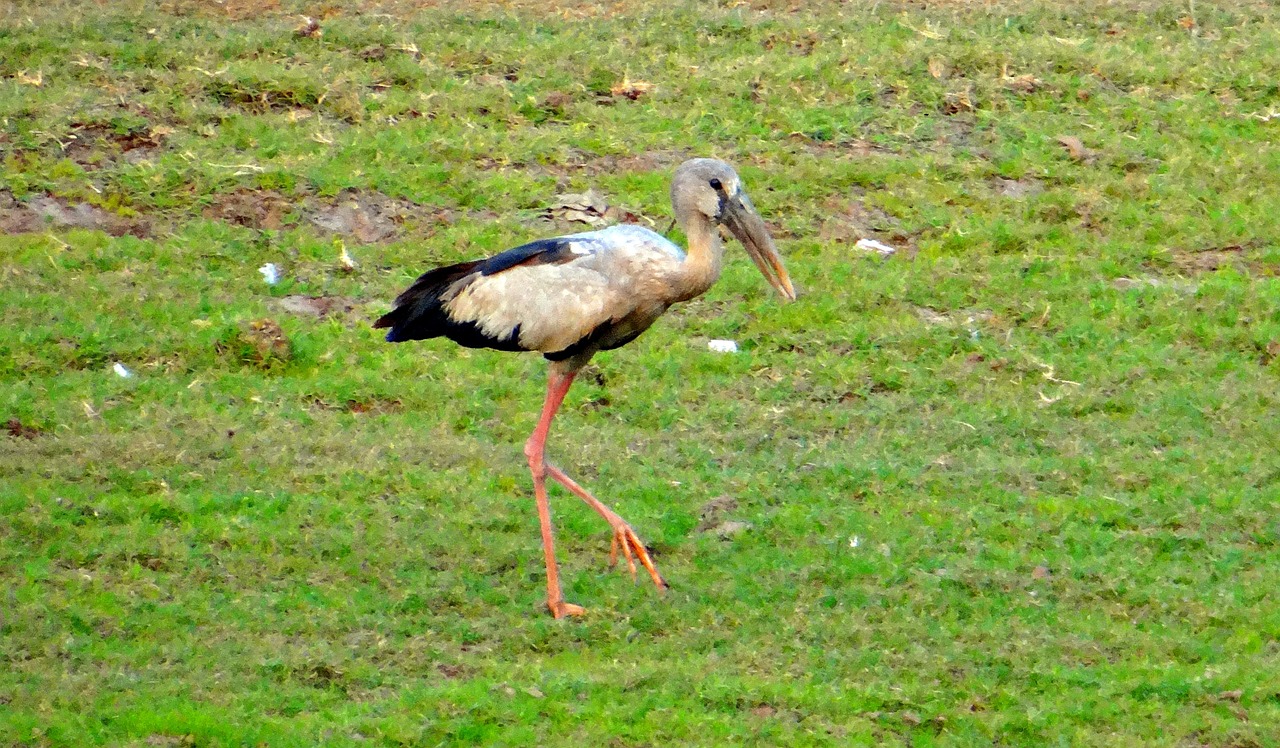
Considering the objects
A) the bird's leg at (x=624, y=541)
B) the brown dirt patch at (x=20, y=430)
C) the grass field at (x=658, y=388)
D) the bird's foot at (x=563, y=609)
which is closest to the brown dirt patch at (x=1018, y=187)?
the grass field at (x=658, y=388)

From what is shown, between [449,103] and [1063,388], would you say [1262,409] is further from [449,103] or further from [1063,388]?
[449,103]

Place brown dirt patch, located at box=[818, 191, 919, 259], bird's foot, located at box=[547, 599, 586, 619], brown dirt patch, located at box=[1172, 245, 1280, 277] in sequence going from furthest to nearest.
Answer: brown dirt patch, located at box=[818, 191, 919, 259], brown dirt patch, located at box=[1172, 245, 1280, 277], bird's foot, located at box=[547, 599, 586, 619]

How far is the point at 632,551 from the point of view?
6.93 meters

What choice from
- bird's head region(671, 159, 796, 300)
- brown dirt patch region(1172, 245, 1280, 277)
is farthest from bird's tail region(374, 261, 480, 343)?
brown dirt patch region(1172, 245, 1280, 277)

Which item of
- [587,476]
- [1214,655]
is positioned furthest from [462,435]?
[1214,655]

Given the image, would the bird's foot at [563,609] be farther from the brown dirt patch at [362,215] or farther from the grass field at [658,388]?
the brown dirt patch at [362,215]

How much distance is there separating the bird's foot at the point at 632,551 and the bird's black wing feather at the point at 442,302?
2.74ft

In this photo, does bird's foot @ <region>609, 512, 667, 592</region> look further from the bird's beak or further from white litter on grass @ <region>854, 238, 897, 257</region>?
white litter on grass @ <region>854, 238, 897, 257</region>

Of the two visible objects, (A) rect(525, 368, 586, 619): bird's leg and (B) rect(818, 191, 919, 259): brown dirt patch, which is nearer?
(A) rect(525, 368, 586, 619): bird's leg

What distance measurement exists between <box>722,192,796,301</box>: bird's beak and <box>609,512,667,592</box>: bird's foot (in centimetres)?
110

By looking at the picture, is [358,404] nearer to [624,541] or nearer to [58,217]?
[624,541]

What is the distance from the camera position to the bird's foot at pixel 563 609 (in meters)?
6.57

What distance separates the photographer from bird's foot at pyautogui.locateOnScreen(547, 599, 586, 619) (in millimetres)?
6571

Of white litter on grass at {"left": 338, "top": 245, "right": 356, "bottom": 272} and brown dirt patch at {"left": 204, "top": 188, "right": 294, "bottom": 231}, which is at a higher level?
brown dirt patch at {"left": 204, "top": 188, "right": 294, "bottom": 231}
